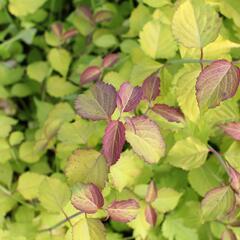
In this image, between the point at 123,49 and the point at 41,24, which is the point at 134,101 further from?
the point at 41,24

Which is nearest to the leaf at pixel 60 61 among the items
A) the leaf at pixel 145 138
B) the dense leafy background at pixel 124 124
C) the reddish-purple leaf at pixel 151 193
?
the dense leafy background at pixel 124 124

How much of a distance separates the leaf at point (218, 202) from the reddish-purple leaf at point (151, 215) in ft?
0.55

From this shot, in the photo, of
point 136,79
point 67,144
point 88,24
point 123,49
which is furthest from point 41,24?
point 136,79

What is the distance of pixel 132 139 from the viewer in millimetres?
823

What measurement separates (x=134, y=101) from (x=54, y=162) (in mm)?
552

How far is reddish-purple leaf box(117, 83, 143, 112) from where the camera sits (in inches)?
32.4

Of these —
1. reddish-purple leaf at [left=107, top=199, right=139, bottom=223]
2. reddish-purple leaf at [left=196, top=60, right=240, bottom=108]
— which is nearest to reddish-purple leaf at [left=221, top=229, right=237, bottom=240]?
reddish-purple leaf at [left=107, top=199, right=139, bottom=223]

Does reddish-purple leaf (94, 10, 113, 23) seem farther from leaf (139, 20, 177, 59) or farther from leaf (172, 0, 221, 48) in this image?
leaf (172, 0, 221, 48)

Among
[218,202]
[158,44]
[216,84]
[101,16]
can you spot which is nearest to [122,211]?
[218,202]

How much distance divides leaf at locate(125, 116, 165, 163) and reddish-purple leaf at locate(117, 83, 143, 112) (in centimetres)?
3

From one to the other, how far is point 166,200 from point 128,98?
1.14ft

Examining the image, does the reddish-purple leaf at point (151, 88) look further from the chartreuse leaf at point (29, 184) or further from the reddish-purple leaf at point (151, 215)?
the chartreuse leaf at point (29, 184)

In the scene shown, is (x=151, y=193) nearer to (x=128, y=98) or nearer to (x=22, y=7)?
(x=128, y=98)

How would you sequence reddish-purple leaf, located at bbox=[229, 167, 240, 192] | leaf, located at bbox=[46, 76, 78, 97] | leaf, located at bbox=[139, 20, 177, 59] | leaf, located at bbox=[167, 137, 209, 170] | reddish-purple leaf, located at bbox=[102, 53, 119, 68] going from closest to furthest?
1. reddish-purple leaf, located at bbox=[229, 167, 240, 192]
2. leaf, located at bbox=[167, 137, 209, 170]
3. leaf, located at bbox=[139, 20, 177, 59]
4. reddish-purple leaf, located at bbox=[102, 53, 119, 68]
5. leaf, located at bbox=[46, 76, 78, 97]
